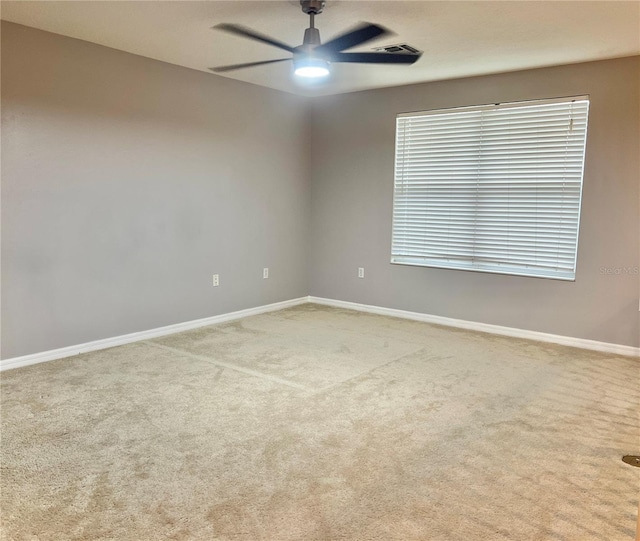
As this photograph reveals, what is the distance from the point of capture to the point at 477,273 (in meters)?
4.67

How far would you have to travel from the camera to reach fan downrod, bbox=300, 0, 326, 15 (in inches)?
106

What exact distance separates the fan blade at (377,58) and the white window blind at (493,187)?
190 centimetres

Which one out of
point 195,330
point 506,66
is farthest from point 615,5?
point 195,330

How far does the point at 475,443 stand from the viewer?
2.46 meters

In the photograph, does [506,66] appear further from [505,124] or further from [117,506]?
[117,506]

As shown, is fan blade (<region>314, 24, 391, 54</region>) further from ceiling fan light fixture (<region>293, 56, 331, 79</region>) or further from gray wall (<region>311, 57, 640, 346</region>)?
gray wall (<region>311, 57, 640, 346</region>)

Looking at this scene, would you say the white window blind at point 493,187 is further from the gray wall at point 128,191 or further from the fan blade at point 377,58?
the fan blade at point 377,58

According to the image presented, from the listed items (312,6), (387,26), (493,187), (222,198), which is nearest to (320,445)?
(312,6)

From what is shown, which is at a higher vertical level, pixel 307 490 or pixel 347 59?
pixel 347 59

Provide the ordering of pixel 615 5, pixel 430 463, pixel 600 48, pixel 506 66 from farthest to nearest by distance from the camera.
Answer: pixel 506 66, pixel 600 48, pixel 615 5, pixel 430 463

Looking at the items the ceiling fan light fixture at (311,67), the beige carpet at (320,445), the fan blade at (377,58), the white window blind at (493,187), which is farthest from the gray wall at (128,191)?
the fan blade at (377,58)

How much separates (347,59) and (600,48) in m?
2.05

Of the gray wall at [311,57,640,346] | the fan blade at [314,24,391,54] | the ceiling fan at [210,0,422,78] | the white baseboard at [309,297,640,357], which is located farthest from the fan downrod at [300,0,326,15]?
the white baseboard at [309,297,640,357]

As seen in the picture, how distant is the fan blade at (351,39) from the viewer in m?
2.54
